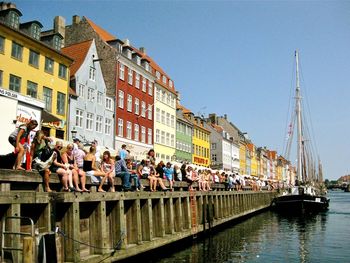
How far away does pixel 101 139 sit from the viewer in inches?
1591

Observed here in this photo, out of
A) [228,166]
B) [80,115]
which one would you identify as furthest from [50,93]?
[228,166]

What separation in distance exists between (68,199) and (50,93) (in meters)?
24.9

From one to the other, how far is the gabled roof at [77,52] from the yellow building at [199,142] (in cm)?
3106

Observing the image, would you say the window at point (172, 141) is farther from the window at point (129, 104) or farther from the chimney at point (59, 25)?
the chimney at point (59, 25)

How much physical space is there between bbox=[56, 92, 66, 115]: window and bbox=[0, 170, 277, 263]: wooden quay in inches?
693

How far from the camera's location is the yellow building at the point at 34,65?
2930 cm

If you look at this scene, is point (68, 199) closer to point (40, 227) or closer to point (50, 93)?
point (40, 227)

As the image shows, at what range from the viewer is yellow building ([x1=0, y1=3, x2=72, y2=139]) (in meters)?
29.3

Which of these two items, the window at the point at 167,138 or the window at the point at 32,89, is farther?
the window at the point at 167,138

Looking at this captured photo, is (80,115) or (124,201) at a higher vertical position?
(80,115)

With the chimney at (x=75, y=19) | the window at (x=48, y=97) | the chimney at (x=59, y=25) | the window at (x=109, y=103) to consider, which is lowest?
the window at (x=48, y=97)

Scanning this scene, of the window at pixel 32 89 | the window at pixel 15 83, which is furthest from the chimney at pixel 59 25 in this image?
the window at pixel 15 83

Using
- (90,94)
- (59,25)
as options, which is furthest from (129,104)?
(59,25)

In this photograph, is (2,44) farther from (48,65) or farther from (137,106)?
(137,106)
